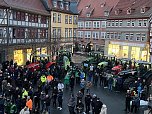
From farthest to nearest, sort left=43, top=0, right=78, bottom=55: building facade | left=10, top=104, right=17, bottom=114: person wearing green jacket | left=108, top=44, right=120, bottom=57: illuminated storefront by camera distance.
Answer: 1. left=108, top=44, right=120, bottom=57: illuminated storefront
2. left=43, top=0, right=78, bottom=55: building facade
3. left=10, top=104, right=17, bottom=114: person wearing green jacket

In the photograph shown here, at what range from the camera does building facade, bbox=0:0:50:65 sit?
33.8 m

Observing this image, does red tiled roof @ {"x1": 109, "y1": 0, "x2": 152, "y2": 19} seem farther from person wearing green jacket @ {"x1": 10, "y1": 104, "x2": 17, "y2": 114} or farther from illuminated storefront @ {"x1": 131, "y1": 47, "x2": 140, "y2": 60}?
person wearing green jacket @ {"x1": 10, "y1": 104, "x2": 17, "y2": 114}

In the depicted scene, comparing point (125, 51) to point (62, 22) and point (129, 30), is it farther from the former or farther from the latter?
point (62, 22)

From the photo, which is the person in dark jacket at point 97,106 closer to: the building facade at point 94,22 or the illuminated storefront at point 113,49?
the illuminated storefront at point 113,49

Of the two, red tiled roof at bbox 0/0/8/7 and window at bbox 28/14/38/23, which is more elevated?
red tiled roof at bbox 0/0/8/7

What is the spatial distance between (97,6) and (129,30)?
1758 centimetres

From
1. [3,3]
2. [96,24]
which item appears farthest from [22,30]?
[96,24]

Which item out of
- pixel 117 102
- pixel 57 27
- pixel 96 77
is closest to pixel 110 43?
pixel 57 27

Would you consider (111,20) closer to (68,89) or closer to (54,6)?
(54,6)

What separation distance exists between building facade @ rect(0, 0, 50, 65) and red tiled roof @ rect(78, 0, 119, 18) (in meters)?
22.1

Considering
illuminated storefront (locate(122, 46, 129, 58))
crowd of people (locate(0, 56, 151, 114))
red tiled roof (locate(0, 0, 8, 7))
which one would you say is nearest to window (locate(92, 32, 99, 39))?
illuminated storefront (locate(122, 46, 129, 58))

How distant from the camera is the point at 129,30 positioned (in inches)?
2072

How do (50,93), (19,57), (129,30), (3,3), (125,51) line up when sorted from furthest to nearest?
1. (125,51)
2. (129,30)
3. (19,57)
4. (3,3)
5. (50,93)

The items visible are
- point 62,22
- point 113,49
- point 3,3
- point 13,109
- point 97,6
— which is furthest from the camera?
point 97,6
